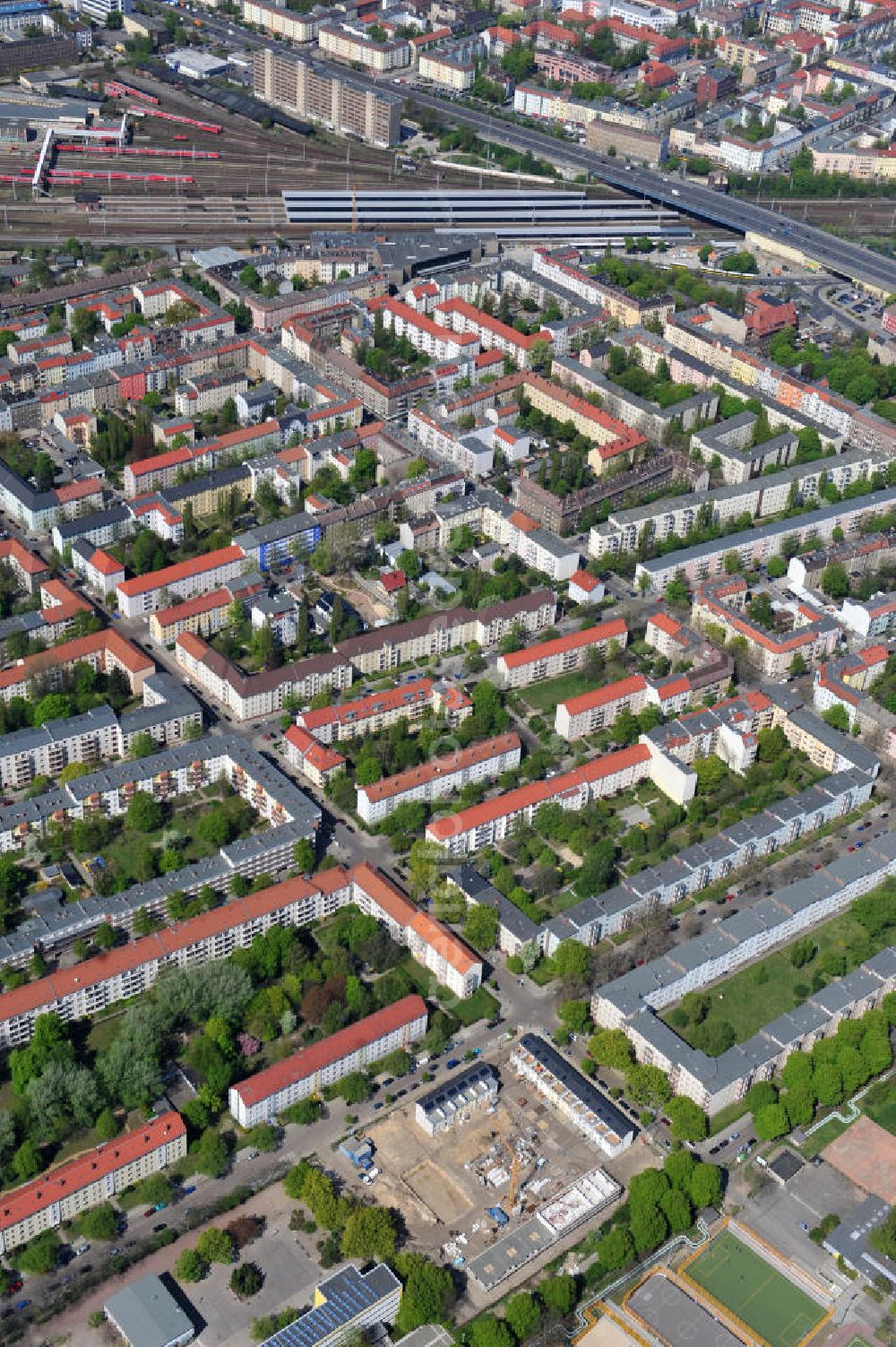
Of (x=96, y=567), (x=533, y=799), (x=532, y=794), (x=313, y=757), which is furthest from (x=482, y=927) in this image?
(x=96, y=567)

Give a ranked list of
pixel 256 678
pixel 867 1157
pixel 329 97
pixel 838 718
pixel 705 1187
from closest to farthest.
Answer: pixel 705 1187 → pixel 867 1157 → pixel 256 678 → pixel 838 718 → pixel 329 97

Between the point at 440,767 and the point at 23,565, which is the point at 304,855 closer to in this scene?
the point at 440,767

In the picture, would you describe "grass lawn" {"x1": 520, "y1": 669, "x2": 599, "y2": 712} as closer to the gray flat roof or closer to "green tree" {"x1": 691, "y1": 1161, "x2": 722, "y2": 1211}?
"green tree" {"x1": 691, "y1": 1161, "x2": 722, "y2": 1211}

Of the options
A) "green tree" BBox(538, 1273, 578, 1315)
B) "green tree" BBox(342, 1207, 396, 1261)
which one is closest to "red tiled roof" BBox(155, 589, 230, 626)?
"green tree" BBox(342, 1207, 396, 1261)

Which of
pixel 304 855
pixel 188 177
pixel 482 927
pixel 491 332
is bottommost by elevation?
pixel 482 927

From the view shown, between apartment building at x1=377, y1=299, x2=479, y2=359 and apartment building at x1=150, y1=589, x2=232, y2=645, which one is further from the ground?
apartment building at x1=377, y1=299, x2=479, y2=359

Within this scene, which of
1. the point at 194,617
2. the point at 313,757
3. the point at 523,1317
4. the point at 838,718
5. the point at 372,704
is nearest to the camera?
the point at 523,1317

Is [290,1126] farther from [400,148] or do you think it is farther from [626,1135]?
[400,148]
